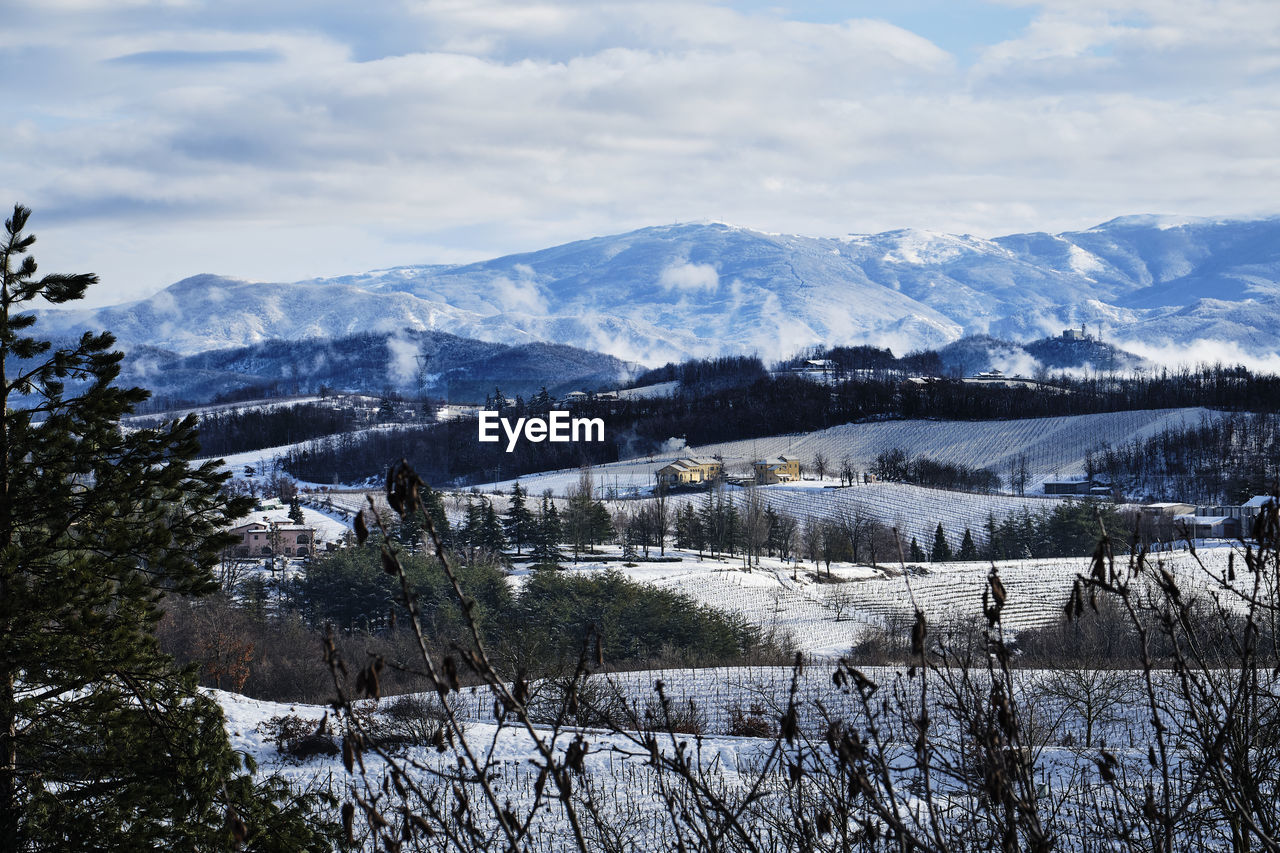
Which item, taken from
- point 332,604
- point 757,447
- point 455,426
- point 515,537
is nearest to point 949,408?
point 757,447

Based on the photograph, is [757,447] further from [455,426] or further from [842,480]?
[455,426]

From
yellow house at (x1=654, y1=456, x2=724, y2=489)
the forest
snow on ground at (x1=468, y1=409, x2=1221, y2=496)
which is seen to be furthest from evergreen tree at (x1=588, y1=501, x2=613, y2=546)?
the forest

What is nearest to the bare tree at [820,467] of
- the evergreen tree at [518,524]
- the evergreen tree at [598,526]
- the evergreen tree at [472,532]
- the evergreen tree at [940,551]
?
the evergreen tree at [940,551]

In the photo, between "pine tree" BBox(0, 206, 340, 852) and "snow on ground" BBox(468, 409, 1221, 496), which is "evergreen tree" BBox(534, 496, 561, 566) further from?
"pine tree" BBox(0, 206, 340, 852)

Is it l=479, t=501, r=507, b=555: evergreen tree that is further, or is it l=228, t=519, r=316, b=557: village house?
l=228, t=519, r=316, b=557: village house

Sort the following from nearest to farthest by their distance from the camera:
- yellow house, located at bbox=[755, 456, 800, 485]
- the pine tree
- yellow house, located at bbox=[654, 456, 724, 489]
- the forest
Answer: the pine tree → yellow house, located at bbox=[755, 456, 800, 485] → yellow house, located at bbox=[654, 456, 724, 489] → the forest

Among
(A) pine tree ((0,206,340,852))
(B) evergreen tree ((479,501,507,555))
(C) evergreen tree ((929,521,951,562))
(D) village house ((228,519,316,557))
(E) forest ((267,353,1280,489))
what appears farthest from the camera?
(E) forest ((267,353,1280,489))

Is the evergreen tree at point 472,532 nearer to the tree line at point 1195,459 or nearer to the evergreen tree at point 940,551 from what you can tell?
the evergreen tree at point 940,551

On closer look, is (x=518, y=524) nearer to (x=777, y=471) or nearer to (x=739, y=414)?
(x=777, y=471)
